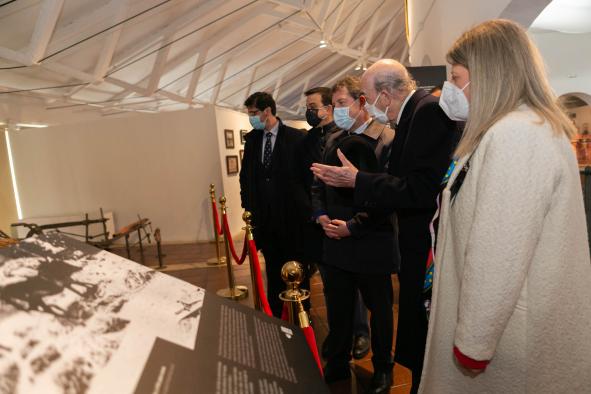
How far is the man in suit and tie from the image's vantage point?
2.24m

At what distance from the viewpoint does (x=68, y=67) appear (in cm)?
607

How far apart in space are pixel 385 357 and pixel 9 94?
763 cm

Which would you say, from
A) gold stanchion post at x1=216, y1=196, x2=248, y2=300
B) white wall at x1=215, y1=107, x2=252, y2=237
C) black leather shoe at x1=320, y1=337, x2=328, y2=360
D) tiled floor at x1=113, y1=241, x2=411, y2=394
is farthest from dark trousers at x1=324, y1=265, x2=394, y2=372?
white wall at x1=215, y1=107, x2=252, y2=237

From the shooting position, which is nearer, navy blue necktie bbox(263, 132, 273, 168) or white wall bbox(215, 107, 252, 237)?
navy blue necktie bbox(263, 132, 273, 168)

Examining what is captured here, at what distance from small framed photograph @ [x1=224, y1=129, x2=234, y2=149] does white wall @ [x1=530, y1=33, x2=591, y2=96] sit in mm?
6134

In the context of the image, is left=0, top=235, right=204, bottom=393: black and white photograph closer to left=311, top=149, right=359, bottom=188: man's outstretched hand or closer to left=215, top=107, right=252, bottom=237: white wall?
left=311, top=149, right=359, bottom=188: man's outstretched hand

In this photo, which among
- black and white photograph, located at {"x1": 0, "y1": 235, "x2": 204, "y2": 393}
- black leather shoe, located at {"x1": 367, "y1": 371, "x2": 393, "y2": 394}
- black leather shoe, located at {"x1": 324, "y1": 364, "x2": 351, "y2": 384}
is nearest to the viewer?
black and white photograph, located at {"x1": 0, "y1": 235, "x2": 204, "y2": 393}

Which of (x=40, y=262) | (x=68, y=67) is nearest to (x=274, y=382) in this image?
(x=40, y=262)

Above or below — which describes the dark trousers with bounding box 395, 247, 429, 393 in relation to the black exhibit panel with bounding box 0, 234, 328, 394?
below

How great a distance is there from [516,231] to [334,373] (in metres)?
1.87

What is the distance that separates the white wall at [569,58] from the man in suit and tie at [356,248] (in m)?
6.57

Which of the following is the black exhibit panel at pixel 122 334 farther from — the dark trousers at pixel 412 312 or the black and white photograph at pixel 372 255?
the dark trousers at pixel 412 312

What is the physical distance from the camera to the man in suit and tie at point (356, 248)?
2.24 meters

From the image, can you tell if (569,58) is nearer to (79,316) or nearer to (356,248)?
(356,248)
